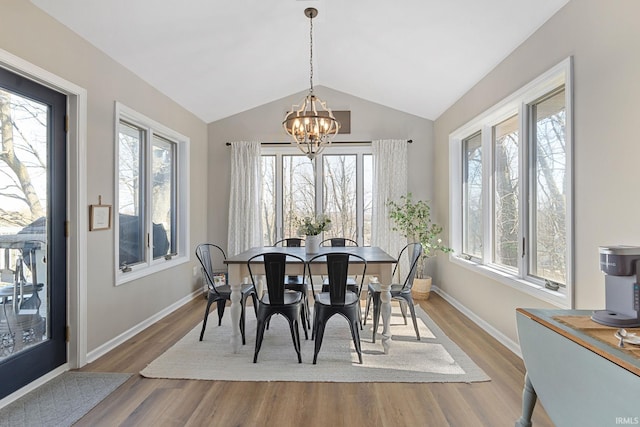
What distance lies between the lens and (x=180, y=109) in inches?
186

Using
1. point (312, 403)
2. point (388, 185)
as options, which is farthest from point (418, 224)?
point (312, 403)

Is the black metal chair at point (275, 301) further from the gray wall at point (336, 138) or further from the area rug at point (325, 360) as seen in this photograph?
the gray wall at point (336, 138)

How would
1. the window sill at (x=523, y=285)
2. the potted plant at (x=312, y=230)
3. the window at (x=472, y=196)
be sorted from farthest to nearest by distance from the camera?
the window at (x=472, y=196) → the potted plant at (x=312, y=230) → the window sill at (x=523, y=285)

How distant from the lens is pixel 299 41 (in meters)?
4.08

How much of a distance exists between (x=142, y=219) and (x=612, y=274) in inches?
162

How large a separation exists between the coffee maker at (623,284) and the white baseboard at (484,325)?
1.55 meters

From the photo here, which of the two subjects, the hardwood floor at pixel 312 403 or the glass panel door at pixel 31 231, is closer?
the hardwood floor at pixel 312 403

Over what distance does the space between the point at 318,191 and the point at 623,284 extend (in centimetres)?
442

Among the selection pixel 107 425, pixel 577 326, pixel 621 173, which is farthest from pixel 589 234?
pixel 107 425

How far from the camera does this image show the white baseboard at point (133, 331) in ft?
9.78

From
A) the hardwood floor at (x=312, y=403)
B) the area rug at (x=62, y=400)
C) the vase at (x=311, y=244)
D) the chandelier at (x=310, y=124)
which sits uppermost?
the chandelier at (x=310, y=124)

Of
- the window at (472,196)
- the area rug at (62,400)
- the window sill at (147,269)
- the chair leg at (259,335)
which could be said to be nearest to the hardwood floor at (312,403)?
the area rug at (62,400)

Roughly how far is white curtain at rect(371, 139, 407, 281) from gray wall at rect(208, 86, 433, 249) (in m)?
0.17

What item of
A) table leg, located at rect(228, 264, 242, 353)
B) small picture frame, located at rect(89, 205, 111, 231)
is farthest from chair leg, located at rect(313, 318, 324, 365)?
small picture frame, located at rect(89, 205, 111, 231)
